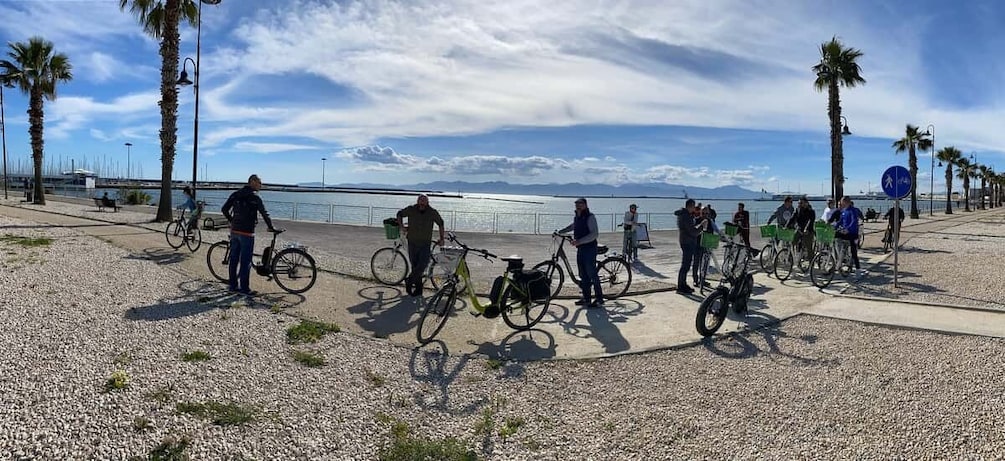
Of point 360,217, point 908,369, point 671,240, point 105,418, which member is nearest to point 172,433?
point 105,418

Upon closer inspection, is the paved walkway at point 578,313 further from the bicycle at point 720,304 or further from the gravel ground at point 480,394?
the gravel ground at point 480,394

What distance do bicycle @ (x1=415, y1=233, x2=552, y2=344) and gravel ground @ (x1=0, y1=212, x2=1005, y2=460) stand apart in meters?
0.53

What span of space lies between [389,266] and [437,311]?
129 inches

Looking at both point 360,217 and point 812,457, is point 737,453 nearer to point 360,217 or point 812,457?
point 812,457

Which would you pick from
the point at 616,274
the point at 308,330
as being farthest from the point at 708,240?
the point at 308,330

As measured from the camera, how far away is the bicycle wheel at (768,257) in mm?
11438

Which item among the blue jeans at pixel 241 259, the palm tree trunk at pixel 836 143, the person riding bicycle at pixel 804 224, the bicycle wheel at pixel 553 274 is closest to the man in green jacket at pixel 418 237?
the bicycle wheel at pixel 553 274

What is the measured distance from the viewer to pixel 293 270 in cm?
829

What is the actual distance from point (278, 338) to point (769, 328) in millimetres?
5767

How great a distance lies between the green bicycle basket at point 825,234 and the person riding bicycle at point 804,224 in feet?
1.84

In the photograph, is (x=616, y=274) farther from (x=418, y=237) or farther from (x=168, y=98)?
(x=168, y=98)

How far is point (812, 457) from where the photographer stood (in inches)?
Answer: 147

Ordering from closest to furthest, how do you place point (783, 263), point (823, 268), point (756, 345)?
point (756, 345), point (823, 268), point (783, 263)

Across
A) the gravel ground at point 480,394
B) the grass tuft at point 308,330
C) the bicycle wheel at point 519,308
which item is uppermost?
the bicycle wheel at point 519,308
